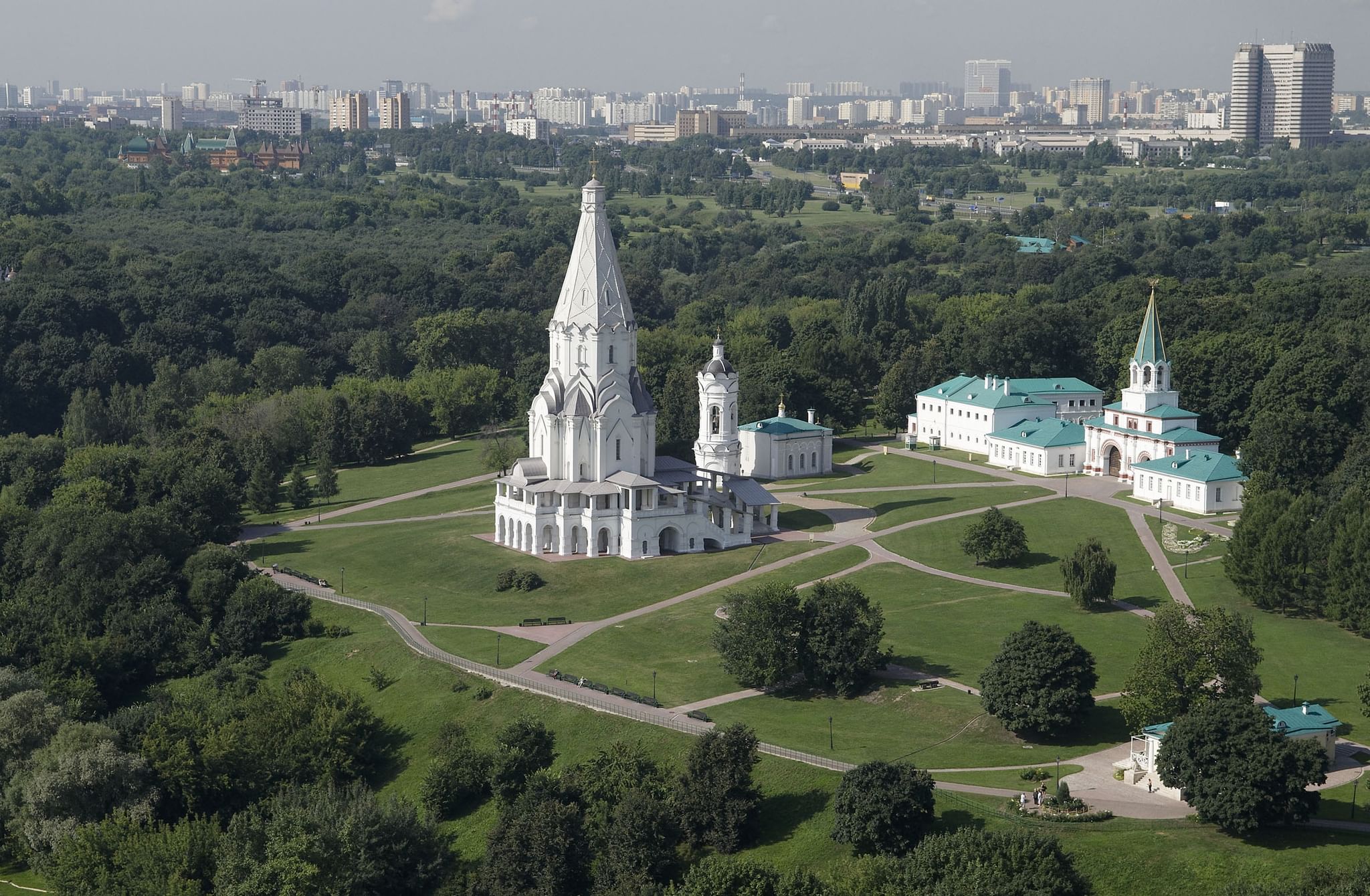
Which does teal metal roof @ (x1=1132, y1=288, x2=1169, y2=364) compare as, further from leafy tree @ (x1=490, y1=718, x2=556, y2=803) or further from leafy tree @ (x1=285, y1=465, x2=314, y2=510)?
leafy tree @ (x1=490, y1=718, x2=556, y2=803)

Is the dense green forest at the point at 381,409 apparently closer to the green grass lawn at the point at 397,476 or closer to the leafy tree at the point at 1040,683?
the green grass lawn at the point at 397,476

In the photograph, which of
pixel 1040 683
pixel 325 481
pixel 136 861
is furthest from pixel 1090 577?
pixel 325 481

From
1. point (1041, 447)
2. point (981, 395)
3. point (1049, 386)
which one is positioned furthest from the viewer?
point (1049, 386)

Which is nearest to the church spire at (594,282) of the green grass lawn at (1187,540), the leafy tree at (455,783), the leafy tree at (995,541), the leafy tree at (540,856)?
the leafy tree at (995,541)

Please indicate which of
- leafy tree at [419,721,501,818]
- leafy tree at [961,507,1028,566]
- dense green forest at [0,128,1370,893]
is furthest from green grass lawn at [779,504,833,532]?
leafy tree at [419,721,501,818]

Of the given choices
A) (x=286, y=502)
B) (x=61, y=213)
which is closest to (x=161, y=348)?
(x=286, y=502)

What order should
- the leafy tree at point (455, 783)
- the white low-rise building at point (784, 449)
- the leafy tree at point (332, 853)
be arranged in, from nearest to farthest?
1. the leafy tree at point (332, 853)
2. the leafy tree at point (455, 783)
3. the white low-rise building at point (784, 449)

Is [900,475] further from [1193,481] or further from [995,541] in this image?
[995,541]
